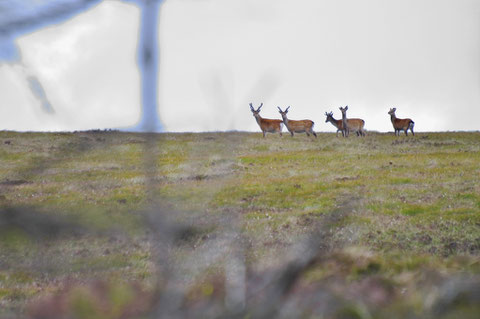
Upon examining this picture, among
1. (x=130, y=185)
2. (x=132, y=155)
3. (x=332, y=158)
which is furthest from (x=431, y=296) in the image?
(x=132, y=155)

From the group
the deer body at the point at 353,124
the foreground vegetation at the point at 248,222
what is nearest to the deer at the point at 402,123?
the foreground vegetation at the point at 248,222

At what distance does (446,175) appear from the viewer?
24.8m

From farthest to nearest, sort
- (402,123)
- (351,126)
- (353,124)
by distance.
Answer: (353,124) → (351,126) → (402,123)

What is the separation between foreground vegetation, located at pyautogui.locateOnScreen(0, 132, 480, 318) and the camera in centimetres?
148

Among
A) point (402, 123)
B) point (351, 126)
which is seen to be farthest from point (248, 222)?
point (402, 123)

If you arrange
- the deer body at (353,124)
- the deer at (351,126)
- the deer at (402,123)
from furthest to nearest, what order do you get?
the deer body at (353,124)
the deer at (351,126)
the deer at (402,123)

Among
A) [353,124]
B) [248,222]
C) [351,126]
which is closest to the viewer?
[248,222]

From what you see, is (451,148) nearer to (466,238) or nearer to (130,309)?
(466,238)

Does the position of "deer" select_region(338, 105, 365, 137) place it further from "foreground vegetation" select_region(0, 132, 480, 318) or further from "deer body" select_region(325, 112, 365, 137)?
"foreground vegetation" select_region(0, 132, 480, 318)

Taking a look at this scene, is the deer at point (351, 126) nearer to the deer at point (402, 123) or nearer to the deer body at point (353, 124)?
the deer body at point (353, 124)

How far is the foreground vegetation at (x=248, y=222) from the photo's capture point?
148cm

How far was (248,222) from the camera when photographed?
1780 cm

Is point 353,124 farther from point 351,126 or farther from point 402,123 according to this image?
point 402,123

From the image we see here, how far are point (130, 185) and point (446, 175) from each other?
1440 cm
